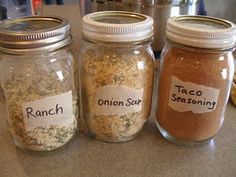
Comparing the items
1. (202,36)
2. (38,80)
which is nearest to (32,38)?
(38,80)

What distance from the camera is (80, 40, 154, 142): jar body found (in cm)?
44

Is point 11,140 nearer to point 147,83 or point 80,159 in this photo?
point 80,159

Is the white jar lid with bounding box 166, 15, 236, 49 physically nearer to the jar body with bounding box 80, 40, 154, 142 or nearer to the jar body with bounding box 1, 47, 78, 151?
the jar body with bounding box 80, 40, 154, 142

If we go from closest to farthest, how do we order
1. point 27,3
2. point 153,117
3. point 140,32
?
point 140,32, point 153,117, point 27,3

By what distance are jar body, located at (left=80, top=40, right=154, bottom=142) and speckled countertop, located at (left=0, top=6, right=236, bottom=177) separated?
3 cm

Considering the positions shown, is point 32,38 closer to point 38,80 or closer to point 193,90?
point 38,80

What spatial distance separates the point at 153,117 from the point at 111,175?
0.19 m

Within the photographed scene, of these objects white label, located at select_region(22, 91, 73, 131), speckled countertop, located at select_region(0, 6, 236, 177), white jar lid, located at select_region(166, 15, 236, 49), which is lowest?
speckled countertop, located at select_region(0, 6, 236, 177)

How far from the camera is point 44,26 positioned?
442 mm

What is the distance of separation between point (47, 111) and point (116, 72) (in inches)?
4.7

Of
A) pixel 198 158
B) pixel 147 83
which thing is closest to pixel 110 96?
pixel 147 83

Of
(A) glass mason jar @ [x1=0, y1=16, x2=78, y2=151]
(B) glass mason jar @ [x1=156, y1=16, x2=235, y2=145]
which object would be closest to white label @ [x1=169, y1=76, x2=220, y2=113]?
(B) glass mason jar @ [x1=156, y1=16, x2=235, y2=145]

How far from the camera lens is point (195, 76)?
438 millimetres

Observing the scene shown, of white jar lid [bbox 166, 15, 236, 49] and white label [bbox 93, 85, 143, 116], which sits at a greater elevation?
white jar lid [bbox 166, 15, 236, 49]
